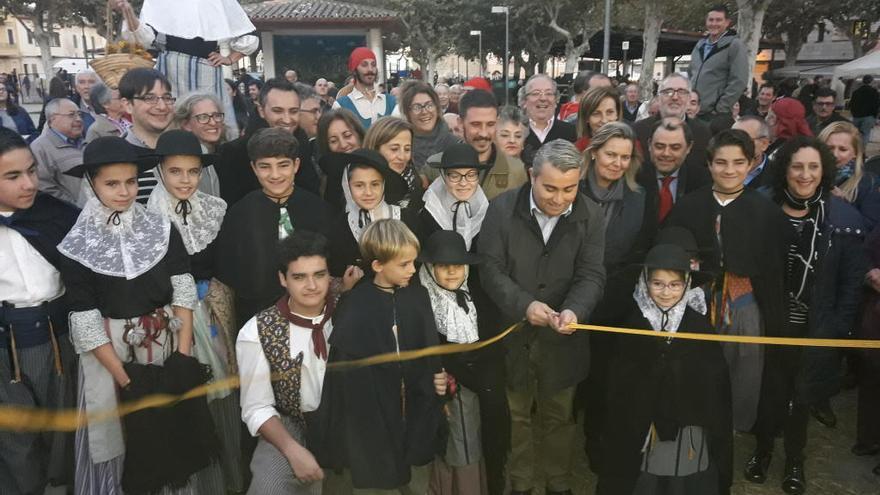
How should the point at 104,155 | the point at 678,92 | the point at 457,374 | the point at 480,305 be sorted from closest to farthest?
the point at 104,155
the point at 457,374
the point at 480,305
the point at 678,92

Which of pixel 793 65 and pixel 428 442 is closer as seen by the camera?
pixel 428 442

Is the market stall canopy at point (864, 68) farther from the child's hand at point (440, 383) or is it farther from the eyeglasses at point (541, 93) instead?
the child's hand at point (440, 383)

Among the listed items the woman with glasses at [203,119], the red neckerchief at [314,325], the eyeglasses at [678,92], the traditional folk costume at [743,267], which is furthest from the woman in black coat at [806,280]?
the woman with glasses at [203,119]

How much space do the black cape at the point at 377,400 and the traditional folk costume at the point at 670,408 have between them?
107 centimetres

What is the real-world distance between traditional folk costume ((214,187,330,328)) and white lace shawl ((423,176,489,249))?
84cm

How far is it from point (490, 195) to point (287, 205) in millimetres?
1429

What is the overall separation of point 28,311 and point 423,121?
3.03 metres

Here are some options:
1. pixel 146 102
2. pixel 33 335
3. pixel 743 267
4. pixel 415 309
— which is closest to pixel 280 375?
pixel 415 309

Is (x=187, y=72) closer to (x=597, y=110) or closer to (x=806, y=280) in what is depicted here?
(x=597, y=110)

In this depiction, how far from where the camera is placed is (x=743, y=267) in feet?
12.0

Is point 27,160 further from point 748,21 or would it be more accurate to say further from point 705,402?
point 748,21

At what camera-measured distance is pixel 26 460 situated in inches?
127

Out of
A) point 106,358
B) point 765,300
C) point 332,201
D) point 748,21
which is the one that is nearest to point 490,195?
point 332,201

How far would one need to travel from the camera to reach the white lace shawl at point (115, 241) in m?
3.05
